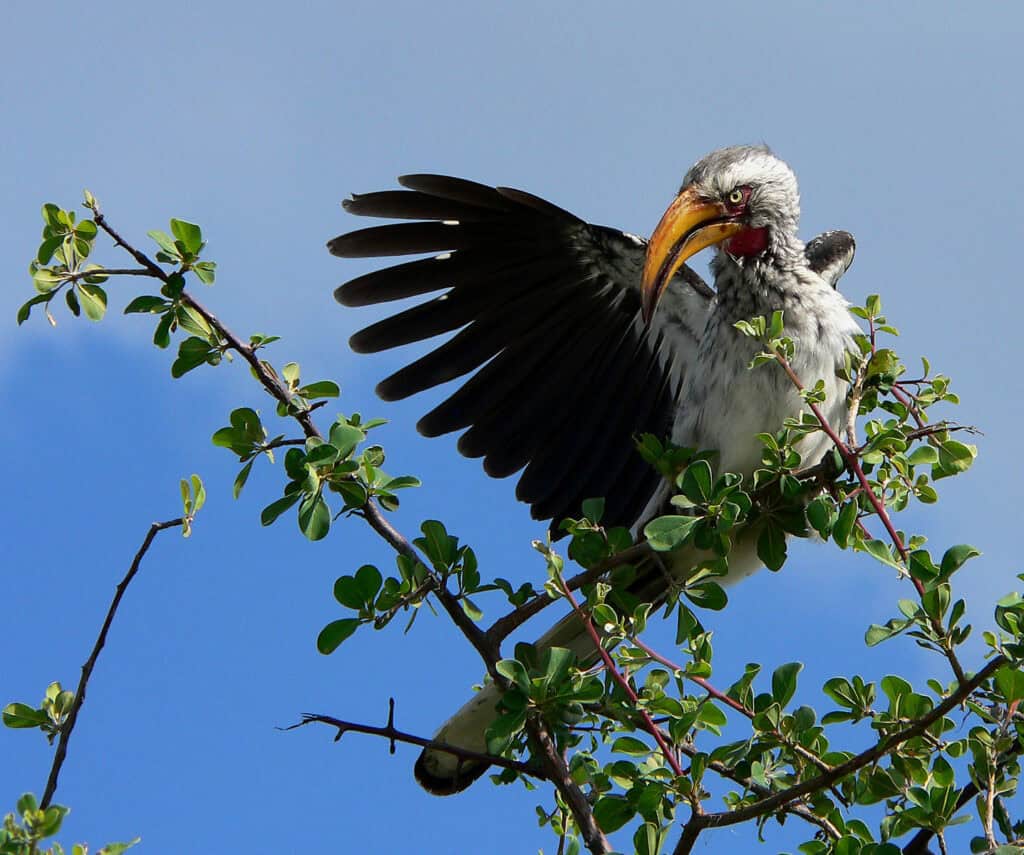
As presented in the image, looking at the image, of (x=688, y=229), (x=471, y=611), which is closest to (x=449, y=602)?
(x=471, y=611)

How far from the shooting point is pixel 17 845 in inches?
71.0

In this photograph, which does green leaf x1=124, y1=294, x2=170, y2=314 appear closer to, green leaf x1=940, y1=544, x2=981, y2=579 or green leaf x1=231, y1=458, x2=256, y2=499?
green leaf x1=231, y1=458, x2=256, y2=499

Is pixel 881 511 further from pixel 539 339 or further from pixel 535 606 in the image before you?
pixel 539 339

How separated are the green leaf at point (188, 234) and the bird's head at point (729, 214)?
1.32 meters

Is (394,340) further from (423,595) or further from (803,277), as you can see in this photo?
(423,595)

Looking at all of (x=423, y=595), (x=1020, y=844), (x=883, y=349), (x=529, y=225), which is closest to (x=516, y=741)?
(x=423, y=595)

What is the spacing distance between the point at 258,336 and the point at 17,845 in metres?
1.10

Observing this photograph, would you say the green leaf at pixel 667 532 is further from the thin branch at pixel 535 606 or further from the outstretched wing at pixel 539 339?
the outstretched wing at pixel 539 339

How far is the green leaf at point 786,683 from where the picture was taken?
2.31m

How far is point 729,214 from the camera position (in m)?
3.52

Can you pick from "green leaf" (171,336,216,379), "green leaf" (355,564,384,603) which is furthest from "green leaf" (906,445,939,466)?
"green leaf" (171,336,216,379)

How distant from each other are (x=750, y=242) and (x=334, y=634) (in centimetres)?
177

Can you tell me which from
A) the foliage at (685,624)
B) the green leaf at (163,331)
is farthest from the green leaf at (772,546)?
the green leaf at (163,331)

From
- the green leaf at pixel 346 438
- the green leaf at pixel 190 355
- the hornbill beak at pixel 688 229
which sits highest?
the hornbill beak at pixel 688 229
